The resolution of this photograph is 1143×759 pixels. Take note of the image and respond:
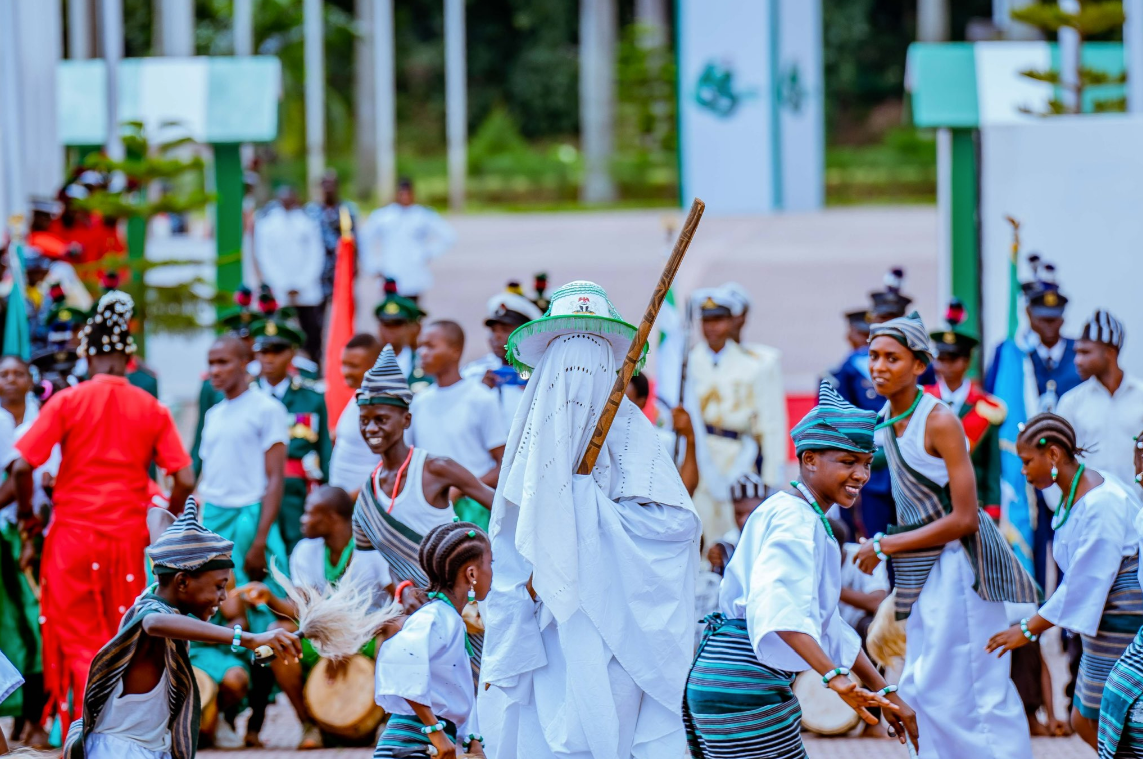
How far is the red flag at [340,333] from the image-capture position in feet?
29.3

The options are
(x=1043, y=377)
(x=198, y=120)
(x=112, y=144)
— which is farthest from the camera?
(x=112, y=144)

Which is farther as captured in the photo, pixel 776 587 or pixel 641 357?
pixel 641 357

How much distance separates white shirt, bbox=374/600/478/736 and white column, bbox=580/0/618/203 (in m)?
39.3

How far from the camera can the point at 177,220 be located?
28.6 m

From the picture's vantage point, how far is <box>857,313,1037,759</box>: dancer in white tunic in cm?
589

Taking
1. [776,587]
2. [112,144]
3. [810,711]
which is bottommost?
[810,711]

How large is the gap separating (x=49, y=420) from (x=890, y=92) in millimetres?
49762

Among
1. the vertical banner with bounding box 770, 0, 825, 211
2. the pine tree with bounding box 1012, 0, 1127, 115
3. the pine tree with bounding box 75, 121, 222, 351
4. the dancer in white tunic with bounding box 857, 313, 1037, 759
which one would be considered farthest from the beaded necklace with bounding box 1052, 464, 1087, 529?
the vertical banner with bounding box 770, 0, 825, 211

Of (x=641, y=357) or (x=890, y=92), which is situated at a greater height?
(x=890, y=92)

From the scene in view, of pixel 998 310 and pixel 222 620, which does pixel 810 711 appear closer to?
pixel 222 620

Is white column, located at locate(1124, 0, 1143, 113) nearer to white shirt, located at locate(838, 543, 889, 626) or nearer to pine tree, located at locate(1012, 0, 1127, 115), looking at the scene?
pine tree, located at locate(1012, 0, 1127, 115)

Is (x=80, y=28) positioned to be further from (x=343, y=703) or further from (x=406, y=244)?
(x=343, y=703)

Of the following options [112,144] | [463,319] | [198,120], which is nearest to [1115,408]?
[198,120]

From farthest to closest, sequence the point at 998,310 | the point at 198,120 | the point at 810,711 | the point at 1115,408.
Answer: the point at 198,120, the point at 998,310, the point at 1115,408, the point at 810,711
